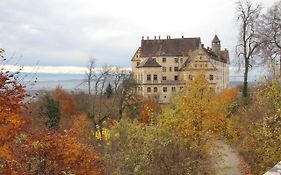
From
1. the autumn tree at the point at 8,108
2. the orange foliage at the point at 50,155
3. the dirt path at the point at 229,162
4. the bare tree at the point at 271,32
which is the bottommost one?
the dirt path at the point at 229,162

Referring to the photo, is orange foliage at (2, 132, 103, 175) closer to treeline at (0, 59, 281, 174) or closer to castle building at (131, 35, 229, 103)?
treeline at (0, 59, 281, 174)

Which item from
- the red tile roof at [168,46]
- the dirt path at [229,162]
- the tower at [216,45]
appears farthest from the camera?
the tower at [216,45]

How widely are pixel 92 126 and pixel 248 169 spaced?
25.2 metres

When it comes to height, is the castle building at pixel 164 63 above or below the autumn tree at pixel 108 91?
above

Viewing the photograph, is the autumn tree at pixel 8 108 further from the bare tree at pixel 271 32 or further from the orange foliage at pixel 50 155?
the bare tree at pixel 271 32

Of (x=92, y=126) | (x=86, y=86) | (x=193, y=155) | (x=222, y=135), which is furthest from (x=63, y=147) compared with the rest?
(x=86, y=86)

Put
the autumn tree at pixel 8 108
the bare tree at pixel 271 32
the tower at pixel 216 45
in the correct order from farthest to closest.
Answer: the tower at pixel 216 45
the bare tree at pixel 271 32
the autumn tree at pixel 8 108

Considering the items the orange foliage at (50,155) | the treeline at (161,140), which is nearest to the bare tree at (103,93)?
the treeline at (161,140)

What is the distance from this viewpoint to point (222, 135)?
19797 mm

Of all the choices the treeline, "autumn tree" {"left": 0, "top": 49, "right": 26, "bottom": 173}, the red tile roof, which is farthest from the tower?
A: "autumn tree" {"left": 0, "top": 49, "right": 26, "bottom": 173}

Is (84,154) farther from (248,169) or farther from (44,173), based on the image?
(248,169)

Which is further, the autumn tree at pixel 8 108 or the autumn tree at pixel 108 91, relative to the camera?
the autumn tree at pixel 108 91

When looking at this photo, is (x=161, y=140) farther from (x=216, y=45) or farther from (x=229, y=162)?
(x=216, y=45)

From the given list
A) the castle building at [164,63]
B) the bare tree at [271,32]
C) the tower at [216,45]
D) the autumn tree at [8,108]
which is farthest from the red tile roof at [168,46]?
the autumn tree at [8,108]
